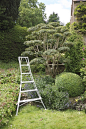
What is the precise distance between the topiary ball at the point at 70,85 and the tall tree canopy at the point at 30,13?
12.4m

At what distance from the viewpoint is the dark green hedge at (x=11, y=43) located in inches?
319

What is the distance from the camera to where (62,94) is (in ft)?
14.1

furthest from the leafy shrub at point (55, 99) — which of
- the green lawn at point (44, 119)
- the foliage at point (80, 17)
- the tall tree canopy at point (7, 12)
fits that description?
the tall tree canopy at point (7, 12)

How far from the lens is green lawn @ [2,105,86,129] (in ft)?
10.2

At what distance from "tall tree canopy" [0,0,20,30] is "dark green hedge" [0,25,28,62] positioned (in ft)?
1.44

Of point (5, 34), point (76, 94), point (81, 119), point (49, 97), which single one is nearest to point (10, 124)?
point (49, 97)

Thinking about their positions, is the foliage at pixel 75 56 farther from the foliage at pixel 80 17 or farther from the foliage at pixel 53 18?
the foliage at pixel 53 18

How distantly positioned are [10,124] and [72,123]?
160 centimetres

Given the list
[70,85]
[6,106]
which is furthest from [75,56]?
[6,106]

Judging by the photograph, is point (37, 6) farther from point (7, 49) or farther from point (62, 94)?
point (62, 94)

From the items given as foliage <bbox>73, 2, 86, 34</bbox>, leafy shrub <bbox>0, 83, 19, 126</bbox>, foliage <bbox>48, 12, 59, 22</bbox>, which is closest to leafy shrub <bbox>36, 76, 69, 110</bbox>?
leafy shrub <bbox>0, 83, 19, 126</bbox>

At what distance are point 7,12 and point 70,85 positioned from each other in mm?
6865

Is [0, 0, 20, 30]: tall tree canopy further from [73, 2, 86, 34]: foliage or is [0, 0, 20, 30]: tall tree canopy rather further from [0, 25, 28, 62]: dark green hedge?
[73, 2, 86, 34]: foliage

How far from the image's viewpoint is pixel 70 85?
15.1ft
